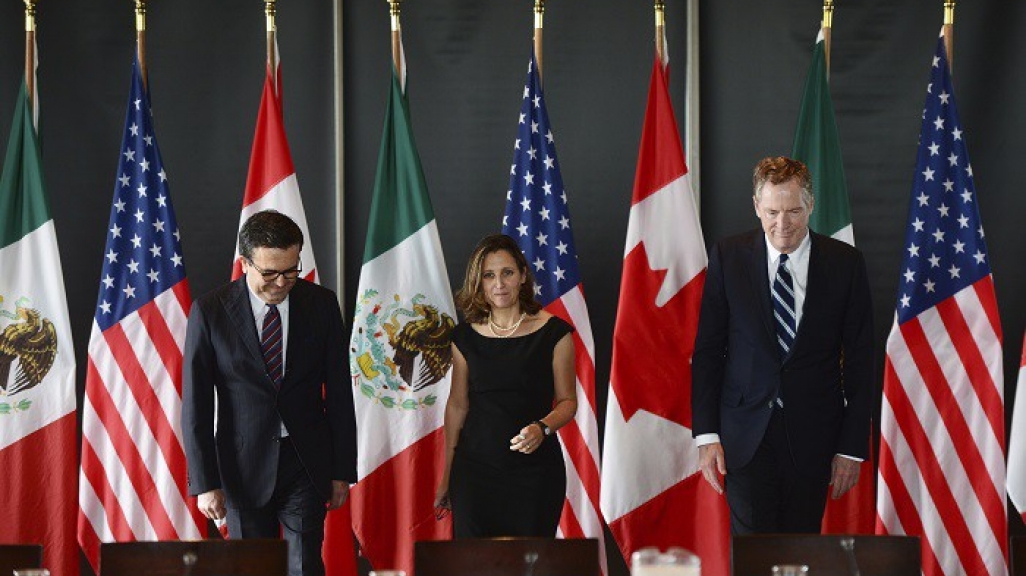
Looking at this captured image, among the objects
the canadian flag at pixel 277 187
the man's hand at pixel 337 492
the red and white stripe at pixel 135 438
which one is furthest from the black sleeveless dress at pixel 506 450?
the red and white stripe at pixel 135 438

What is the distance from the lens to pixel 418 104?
5.20 m

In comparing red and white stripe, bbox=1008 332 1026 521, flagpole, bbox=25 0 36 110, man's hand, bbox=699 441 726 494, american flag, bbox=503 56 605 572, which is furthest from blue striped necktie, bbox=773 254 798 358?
flagpole, bbox=25 0 36 110

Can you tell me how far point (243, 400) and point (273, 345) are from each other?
0.58 feet

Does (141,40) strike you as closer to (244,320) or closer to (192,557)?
(244,320)

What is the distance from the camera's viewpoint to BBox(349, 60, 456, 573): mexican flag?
463cm

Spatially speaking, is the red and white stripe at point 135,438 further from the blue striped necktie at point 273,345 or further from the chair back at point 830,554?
the chair back at point 830,554

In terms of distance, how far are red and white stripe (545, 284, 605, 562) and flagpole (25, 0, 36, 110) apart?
209 cm

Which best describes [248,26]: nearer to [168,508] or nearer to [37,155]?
[37,155]

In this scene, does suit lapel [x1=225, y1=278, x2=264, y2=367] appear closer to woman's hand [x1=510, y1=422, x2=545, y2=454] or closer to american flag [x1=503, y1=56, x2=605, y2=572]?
woman's hand [x1=510, y1=422, x2=545, y2=454]

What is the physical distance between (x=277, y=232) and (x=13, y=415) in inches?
66.6

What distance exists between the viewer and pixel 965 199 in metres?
4.52

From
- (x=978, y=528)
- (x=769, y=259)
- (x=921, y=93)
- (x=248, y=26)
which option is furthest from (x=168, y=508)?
(x=921, y=93)

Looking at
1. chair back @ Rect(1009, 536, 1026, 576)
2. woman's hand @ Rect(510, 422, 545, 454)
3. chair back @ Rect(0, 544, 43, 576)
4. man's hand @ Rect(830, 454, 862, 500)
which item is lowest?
chair back @ Rect(1009, 536, 1026, 576)

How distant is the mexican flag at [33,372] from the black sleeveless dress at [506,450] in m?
1.65
